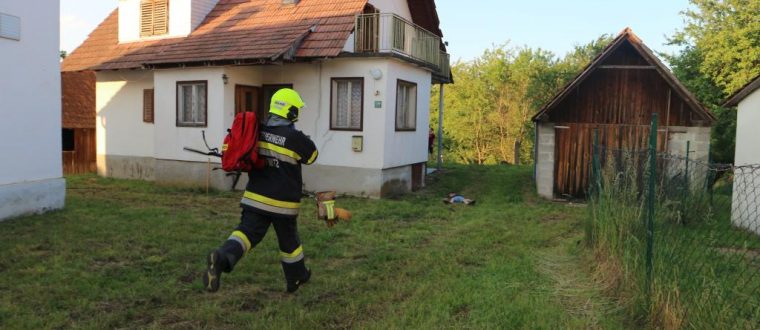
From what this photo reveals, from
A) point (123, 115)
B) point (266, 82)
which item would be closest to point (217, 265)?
point (266, 82)

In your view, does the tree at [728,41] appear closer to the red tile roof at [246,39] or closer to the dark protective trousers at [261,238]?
the red tile roof at [246,39]

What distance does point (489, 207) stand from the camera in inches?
→ 499

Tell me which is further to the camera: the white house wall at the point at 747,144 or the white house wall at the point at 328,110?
the white house wall at the point at 328,110

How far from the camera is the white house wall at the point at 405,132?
1345 cm

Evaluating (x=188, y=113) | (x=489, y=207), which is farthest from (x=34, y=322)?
(x=188, y=113)

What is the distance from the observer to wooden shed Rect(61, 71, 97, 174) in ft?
62.9

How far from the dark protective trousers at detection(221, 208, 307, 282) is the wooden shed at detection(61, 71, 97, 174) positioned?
16.5 meters

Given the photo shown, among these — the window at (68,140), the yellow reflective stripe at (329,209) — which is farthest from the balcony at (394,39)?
the window at (68,140)

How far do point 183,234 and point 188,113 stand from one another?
7.47 meters

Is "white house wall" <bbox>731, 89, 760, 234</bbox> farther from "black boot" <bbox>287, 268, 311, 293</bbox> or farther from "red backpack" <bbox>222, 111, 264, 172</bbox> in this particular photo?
"red backpack" <bbox>222, 111, 264, 172</bbox>

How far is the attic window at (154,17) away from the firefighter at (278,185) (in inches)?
506

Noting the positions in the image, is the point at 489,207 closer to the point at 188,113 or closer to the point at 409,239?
the point at 409,239

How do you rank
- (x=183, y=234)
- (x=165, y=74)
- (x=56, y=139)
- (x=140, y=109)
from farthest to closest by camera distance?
(x=140, y=109)
(x=165, y=74)
(x=56, y=139)
(x=183, y=234)

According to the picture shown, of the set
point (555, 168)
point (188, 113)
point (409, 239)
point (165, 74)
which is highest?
point (165, 74)
